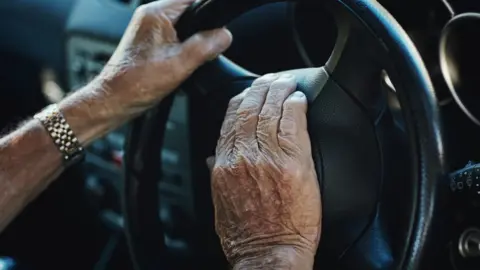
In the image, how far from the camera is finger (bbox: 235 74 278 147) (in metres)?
1.06

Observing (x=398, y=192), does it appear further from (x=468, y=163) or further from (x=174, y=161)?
(x=174, y=161)

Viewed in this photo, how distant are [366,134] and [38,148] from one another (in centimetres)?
51

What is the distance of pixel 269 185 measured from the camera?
1023 mm

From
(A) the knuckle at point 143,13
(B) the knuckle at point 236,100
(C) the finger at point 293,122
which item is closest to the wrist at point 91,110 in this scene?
(A) the knuckle at point 143,13

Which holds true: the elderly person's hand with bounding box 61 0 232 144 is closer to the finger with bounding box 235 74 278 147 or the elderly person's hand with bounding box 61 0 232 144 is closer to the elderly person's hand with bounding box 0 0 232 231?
the elderly person's hand with bounding box 0 0 232 231

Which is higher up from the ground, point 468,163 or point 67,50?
point 468,163

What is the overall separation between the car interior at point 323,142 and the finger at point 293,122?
0.02m

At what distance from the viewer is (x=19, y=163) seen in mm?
1327

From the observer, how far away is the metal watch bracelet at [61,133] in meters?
1.33

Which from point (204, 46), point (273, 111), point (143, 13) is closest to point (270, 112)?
point (273, 111)

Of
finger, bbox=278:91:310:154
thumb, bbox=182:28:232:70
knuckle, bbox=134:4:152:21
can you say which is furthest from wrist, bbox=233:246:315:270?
knuckle, bbox=134:4:152:21

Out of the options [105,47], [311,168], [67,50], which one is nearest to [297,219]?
[311,168]

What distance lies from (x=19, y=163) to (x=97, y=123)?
0.13 m

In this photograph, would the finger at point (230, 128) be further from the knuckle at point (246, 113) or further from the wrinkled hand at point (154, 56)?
the wrinkled hand at point (154, 56)
